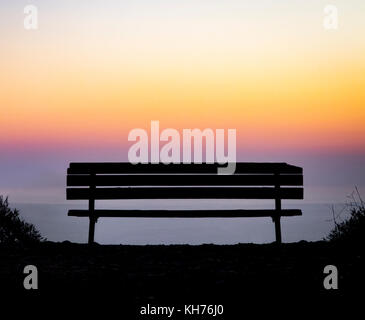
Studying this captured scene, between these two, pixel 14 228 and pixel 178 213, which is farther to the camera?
pixel 14 228

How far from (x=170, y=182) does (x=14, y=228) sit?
155 inches

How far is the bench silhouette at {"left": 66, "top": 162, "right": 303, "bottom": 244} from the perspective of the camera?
33.5ft

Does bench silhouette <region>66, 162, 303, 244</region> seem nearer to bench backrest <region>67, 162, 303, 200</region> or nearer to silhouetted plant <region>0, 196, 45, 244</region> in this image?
bench backrest <region>67, 162, 303, 200</region>

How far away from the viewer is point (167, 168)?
405 inches

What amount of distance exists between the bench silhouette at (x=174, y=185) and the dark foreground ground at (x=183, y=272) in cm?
60

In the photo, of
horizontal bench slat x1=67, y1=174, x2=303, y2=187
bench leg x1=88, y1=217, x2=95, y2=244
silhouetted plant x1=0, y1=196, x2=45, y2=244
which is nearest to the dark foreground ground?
bench leg x1=88, y1=217, x2=95, y2=244

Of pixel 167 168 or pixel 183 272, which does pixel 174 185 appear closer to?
pixel 167 168

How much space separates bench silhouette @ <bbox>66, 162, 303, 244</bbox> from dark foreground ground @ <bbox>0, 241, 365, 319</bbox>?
60 centimetres

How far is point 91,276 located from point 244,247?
3.24m

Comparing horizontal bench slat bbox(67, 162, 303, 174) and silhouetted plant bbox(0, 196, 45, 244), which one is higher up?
horizontal bench slat bbox(67, 162, 303, 174)

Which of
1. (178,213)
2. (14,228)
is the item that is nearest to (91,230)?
(178,213)

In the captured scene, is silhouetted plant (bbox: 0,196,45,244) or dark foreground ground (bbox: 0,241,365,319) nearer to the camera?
dark foreground ground (bbox: 0,241,365,319)
